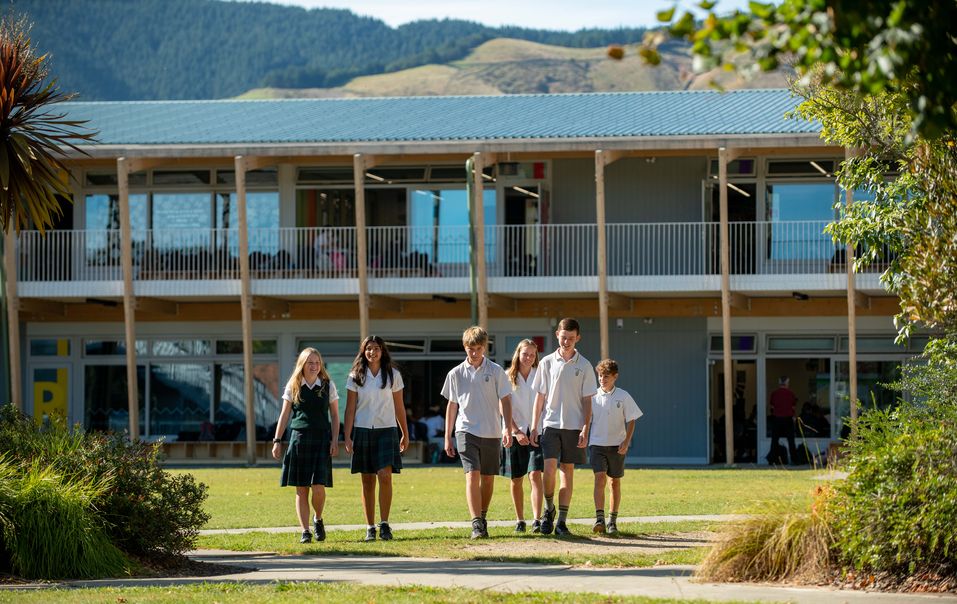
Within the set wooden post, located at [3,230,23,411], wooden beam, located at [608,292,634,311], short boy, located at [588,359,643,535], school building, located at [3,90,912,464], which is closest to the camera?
short boy, located at [588,359,643,535]

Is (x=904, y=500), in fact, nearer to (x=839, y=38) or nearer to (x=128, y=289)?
(x=839, y=38)

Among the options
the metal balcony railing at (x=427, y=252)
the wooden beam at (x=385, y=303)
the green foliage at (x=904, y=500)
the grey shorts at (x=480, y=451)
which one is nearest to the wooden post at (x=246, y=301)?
the metal balcony railing at (x=427, y=252)

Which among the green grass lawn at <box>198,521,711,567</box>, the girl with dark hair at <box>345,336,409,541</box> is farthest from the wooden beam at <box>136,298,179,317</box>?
the girl with dark hair at <box>345,336,409,541</box>

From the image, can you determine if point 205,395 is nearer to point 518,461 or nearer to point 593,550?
point 518,461

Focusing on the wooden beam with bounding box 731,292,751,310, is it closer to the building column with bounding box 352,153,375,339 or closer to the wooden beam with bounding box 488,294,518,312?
the wooden beam with bounding box 488,294,518,312

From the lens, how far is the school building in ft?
87.2

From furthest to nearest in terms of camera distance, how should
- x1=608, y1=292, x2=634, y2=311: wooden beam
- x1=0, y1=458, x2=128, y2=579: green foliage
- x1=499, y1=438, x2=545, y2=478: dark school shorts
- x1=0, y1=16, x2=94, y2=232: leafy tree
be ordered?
x1=608, y1=292, x2=634, y2=311: wooden beam < x1=0, y1=16, x2=94, y2=232: leafy tree < x1=499, y1=438, x2=545, y2=478: dark school shorts < x1=0, y1=458, x2=128, y2=579: green foliage

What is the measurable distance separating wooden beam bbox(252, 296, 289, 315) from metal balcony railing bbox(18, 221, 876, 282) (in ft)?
1.63

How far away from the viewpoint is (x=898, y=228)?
938 cm

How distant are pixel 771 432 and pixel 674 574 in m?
18.5

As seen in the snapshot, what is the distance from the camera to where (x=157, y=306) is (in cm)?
2912

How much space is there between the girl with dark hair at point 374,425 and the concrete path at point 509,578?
48.0 inches

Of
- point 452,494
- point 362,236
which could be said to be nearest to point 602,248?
point 362,236

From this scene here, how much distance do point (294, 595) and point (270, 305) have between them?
20952 millimetres
